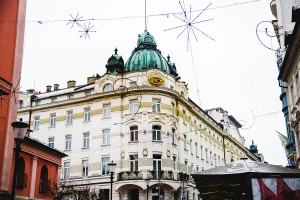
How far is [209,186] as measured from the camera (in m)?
9.10

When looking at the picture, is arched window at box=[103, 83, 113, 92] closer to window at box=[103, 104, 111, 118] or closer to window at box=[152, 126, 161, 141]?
window at box=[103, 104, 111, 118]


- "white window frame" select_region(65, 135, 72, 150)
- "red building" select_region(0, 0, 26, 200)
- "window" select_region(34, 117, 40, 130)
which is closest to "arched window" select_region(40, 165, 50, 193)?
"red building" select_region(0, 0, 26, 200)

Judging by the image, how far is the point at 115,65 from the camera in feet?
134

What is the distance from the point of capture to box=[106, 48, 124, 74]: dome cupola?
4056cm

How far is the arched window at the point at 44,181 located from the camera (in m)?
21.1

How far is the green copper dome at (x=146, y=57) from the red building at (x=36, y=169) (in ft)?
60.5

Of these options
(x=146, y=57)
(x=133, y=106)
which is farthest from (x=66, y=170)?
(x=146, y=57)

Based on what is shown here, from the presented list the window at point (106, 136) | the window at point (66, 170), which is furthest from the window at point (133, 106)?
the window at point (66, 170)

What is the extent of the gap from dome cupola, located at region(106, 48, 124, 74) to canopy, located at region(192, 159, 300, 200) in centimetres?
3157

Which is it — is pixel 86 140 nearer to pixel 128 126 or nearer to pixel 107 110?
pixel 107 110

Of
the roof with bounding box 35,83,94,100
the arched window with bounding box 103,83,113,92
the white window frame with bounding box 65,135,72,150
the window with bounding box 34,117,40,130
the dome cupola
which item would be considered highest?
the dome cupola

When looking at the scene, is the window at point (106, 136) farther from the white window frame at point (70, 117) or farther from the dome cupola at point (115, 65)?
the dome cupola at point (115, 65)

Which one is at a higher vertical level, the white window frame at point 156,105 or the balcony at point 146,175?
the white window frame at point 156,105

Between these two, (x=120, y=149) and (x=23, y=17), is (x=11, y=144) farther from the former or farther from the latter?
(x=120, y=149)
